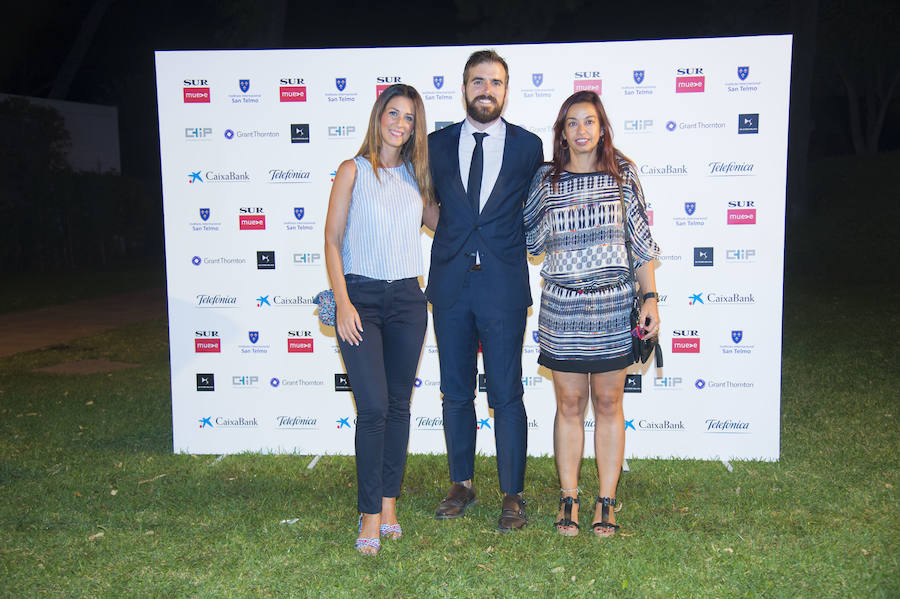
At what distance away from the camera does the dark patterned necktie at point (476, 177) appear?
3.81 metres

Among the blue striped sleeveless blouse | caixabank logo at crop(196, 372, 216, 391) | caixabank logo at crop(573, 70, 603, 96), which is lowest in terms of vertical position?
caixabank logo at crop(196, 372, 216, 391)

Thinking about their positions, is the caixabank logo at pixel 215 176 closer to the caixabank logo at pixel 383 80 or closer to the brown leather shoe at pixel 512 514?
the caixabank logo at pixel 383 80

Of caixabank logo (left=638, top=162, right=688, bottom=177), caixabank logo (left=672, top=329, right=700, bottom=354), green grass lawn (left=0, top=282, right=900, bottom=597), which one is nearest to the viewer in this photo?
green grass lawn (left=0, top=282, right=900, bottom=597)

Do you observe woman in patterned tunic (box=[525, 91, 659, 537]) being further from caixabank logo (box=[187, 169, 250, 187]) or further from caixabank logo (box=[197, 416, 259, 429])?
caixabank logo (box=[197, 416, 259, 429])

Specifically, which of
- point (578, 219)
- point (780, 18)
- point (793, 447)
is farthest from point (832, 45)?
point (578, 219)

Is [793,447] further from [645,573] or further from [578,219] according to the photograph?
[578,219]

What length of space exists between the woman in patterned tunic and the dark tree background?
1132 cm

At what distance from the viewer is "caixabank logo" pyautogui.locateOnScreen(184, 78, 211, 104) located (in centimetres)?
486

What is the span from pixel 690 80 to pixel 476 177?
178cm

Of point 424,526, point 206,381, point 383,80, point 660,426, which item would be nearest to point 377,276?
point 424,526

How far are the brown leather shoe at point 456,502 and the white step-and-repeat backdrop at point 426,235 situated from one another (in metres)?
0.94

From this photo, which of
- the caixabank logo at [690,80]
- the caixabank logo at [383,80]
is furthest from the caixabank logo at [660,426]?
the caixabank logo at [383,80]

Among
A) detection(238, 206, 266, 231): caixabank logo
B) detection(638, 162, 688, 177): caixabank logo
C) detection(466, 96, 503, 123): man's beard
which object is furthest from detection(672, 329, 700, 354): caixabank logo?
detection(238, 206, 266, 231): caixabank logo

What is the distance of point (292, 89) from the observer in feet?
16.0
